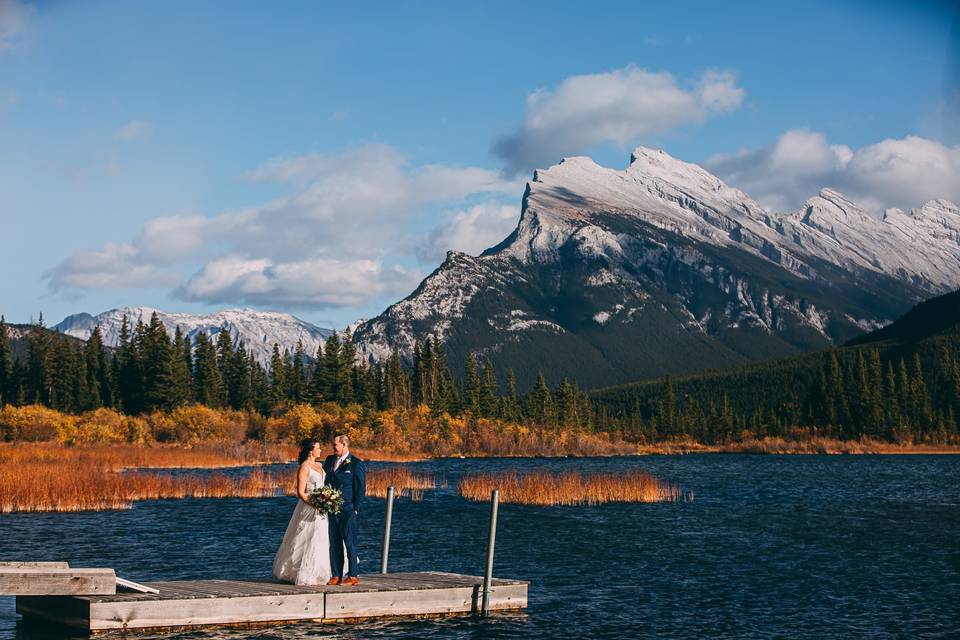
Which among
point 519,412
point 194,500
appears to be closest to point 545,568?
point 194,500

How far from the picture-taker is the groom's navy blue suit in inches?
910

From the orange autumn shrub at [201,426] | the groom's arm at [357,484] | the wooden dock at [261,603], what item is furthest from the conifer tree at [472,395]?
the groom's arm at [357,484]

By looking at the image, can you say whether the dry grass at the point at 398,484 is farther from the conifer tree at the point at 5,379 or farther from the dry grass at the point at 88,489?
the conifer tree at the point at 5,379

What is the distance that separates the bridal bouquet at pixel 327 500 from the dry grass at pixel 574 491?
112 ft

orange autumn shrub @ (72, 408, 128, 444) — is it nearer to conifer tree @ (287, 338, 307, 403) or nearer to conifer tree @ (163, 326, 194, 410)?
conifer tree @ (163, 326, 194, 410)

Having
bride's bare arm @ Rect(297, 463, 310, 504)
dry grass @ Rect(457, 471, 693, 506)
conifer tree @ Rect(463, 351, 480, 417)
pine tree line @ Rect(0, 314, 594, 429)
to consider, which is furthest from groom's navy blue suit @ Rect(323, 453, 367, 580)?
conifer tree @ Rect(463, 351, 480, 417)

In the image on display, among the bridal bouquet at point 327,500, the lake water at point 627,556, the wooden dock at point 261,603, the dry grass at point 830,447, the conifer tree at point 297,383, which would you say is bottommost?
the lake water at point 627,556

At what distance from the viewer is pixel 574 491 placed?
58188 mm

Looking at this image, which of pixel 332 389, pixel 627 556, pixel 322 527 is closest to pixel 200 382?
pixel 332 389

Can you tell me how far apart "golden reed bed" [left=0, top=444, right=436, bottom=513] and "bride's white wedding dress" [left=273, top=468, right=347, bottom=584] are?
2772 cm

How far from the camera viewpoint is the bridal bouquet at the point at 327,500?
22.5 meters

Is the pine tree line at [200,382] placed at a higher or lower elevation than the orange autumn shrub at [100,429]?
higher

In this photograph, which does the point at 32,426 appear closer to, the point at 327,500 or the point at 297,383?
the point at 297,383

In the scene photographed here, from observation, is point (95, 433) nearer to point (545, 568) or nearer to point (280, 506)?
point (280, 506)
